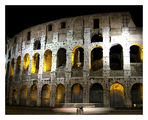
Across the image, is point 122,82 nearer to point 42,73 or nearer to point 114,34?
point 114,34

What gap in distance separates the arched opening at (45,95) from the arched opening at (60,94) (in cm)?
132

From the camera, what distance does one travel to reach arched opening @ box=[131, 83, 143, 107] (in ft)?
52.5

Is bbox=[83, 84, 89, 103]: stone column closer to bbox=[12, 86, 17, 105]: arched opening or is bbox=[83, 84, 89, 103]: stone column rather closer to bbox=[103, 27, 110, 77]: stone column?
bbox=[103, 27, 110, 77]: stone column

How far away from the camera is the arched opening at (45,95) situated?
60.8 ft

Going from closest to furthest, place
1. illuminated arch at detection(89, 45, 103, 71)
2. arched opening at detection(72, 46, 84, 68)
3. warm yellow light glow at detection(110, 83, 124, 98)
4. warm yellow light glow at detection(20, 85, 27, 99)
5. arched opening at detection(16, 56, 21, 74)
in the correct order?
warm yellow light glow at detection(110, 83, 124, 98), arched opening at detection(72, 46, 84, 68), illuminated arch at detection(89, 45, 103, 71), warm yellow light glow at detection(20, 85, 27, 99), arched opening at detection(16, 56, 21, 74)

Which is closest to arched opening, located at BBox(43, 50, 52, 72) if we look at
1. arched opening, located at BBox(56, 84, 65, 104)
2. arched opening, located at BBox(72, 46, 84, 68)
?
arched opening, located at BBox(56, 84, 65, 104)

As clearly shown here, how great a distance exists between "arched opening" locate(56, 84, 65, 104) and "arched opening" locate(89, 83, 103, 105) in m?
3.24

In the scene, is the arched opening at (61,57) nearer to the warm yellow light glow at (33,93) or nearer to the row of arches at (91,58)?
the row of arches at (91,58)

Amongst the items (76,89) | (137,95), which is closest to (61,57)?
(76,89)

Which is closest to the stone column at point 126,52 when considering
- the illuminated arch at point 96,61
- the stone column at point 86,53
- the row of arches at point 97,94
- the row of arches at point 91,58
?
the row of arches at point 91,58

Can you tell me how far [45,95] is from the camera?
1878 centimetres

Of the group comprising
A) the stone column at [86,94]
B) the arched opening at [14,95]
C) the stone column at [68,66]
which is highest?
the stone column at [68,66]

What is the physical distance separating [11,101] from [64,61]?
950cm

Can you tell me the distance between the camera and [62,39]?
18844 mm
